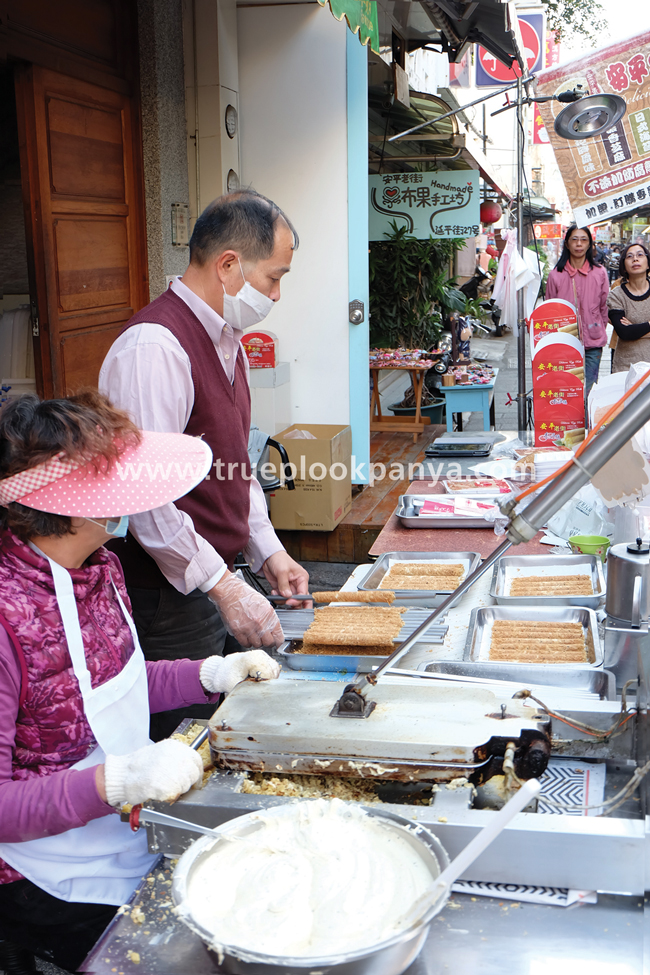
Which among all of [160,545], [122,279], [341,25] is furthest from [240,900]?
[341,25]

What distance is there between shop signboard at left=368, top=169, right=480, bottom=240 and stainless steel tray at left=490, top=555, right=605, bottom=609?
7055mm

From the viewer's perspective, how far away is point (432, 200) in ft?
31.9

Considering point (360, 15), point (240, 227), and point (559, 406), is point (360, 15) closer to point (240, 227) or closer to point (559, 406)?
point (559, 406)

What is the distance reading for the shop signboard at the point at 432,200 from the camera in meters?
9.58

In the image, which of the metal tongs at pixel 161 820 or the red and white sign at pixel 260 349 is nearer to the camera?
the metal tongs at pixel 161 820

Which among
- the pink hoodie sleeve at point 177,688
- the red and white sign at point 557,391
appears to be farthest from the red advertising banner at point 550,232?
the pink hoodie sleeve at point 177,688

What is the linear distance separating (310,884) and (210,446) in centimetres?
162

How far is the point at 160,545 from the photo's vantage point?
2367 mm

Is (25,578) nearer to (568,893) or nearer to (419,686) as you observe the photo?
(419,686)

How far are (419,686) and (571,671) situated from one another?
0.51 metres

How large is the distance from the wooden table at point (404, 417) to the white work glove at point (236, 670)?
24.2 feet

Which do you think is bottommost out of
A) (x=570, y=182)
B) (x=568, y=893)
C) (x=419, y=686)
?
(x=568, y=893)

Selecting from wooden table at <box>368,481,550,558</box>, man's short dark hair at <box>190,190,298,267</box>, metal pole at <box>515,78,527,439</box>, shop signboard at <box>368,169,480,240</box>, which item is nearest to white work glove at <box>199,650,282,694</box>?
man's short dark hair at <box>190,190,298,267</box>

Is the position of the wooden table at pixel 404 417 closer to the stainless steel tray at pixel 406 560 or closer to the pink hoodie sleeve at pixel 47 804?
the stainless steel tray at pixel 406 560
